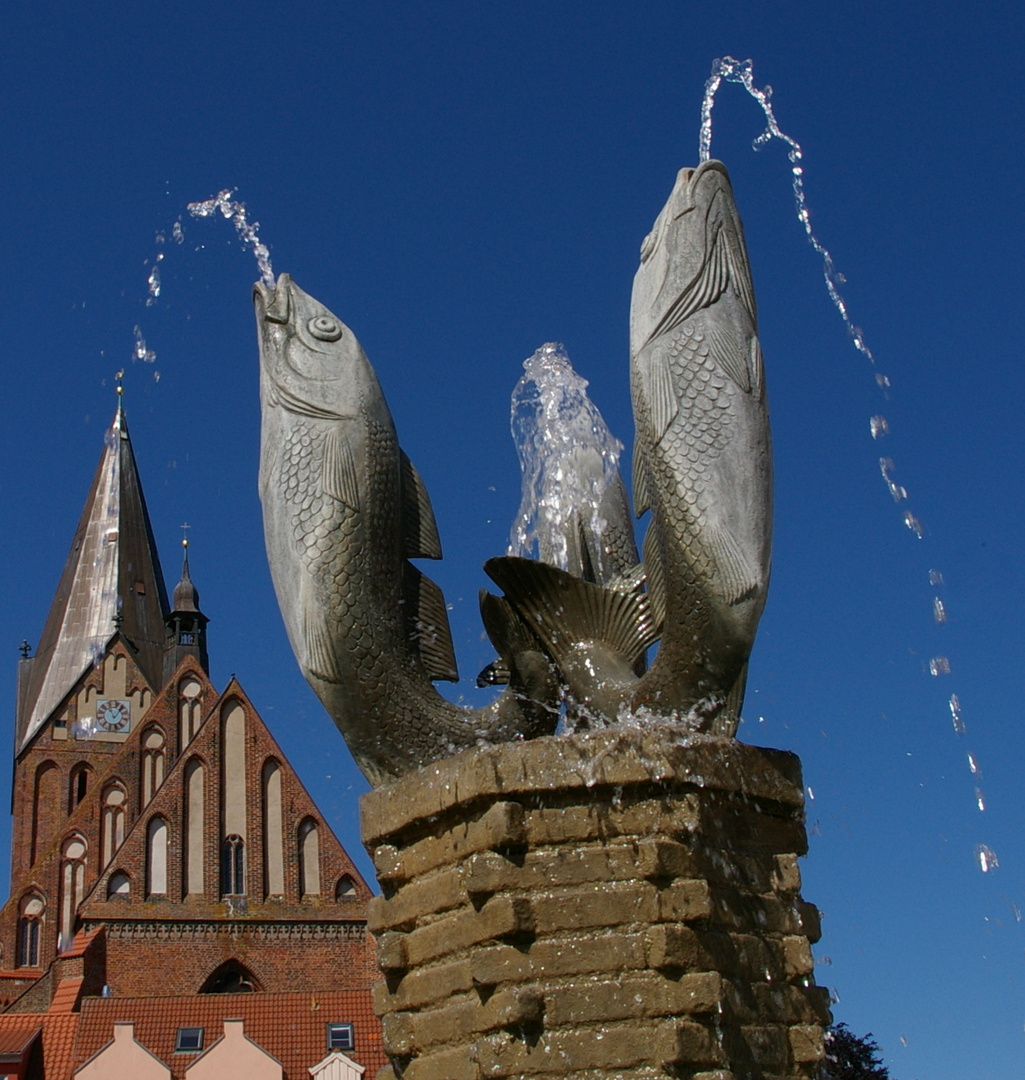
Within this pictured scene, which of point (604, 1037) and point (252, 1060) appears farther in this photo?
point (252, 1060)

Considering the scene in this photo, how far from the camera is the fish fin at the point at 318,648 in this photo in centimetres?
657

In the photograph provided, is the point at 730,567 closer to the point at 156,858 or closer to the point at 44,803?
the point at 156,858

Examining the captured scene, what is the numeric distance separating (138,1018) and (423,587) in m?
25.6

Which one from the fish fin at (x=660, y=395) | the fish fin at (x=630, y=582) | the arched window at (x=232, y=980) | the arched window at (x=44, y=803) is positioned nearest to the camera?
the fish fin at (x=660, y=395)

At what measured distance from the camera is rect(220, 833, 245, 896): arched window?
Answer: 123 ft

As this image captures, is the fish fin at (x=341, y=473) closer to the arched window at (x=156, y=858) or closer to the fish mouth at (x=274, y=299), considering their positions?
the fish mouth at (x=274, y=299)

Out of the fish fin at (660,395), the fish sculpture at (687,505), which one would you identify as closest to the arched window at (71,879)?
the fish sculpture at (687,505)

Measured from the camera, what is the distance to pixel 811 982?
598 cm

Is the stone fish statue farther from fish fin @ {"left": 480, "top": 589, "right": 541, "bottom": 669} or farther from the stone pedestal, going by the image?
the stone pedestal

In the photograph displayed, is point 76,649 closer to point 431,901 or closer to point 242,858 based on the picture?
point 242,858

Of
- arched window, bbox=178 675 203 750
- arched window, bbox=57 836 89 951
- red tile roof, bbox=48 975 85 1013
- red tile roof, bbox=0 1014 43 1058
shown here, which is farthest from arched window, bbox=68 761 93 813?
red tile roof, bbox=0 1014 43 1058

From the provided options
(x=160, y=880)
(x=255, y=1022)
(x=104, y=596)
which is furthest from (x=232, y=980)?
(x=104, y=596)

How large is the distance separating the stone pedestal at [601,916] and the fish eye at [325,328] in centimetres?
226

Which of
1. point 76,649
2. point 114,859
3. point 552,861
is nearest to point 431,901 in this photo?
point 552,861
